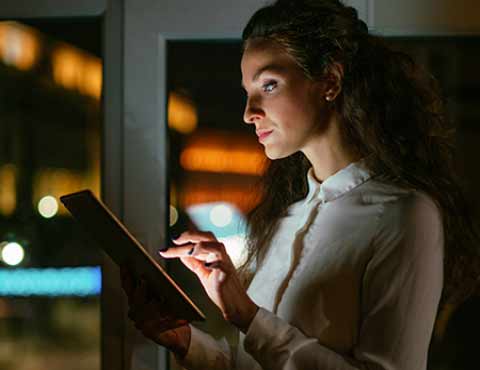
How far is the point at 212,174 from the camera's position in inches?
78.0

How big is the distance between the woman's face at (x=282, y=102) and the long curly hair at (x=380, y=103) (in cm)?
2

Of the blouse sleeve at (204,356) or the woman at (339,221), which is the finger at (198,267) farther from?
the blouse sleeve at (204,356)

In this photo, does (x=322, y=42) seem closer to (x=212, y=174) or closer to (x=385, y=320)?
(x=385, y=320)

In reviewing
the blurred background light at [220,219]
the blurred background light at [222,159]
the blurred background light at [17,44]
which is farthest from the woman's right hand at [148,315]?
the blurred background light at [17,44]

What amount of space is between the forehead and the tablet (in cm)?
41

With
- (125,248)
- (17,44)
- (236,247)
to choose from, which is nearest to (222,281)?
(125,248)

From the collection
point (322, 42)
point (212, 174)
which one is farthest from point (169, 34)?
point (322, 42)

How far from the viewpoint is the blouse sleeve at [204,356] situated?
1.51m

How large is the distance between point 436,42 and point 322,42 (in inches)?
23.2

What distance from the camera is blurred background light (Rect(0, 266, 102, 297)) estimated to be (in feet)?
6.46

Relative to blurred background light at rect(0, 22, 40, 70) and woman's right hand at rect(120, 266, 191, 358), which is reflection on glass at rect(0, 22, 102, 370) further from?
woman's right hand at rect(120, 266, 191, 358)

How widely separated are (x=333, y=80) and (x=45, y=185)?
3.23 feet

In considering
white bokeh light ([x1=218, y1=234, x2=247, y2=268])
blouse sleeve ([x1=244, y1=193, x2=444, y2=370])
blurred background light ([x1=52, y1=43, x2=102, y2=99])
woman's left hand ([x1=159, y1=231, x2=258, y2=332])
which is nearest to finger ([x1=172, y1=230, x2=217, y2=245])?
woman's left hand ([x1=159, y1=231, x2=258, y2=332])

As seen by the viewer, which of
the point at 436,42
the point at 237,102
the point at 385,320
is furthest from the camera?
the point at 237,102
